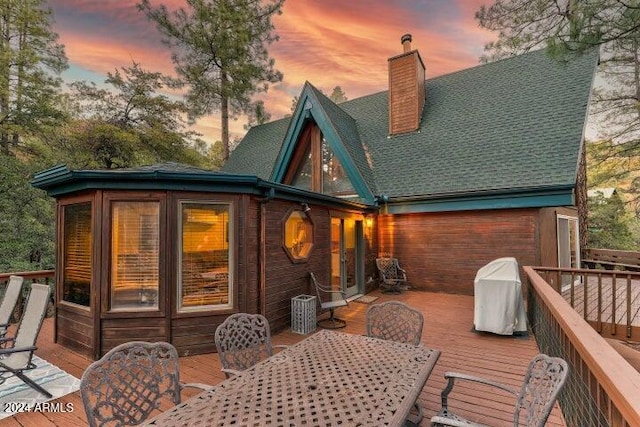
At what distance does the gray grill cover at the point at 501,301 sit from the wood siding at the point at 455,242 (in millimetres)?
2626

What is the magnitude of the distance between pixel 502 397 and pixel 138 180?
202 inches

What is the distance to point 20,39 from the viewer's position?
33.2 ft

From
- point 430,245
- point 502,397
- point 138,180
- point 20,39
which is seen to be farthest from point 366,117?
point 20,39

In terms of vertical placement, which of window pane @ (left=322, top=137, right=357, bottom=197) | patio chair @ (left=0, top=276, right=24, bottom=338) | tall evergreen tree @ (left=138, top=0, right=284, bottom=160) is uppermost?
tall evergreen tree @ (left=138, top=0, right=284, bottom=160)

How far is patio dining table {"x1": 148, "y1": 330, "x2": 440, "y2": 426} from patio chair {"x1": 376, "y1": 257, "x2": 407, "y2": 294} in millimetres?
5807

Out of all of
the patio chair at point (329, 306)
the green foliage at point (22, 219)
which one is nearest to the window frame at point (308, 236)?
the patio chair at point (329, 306)

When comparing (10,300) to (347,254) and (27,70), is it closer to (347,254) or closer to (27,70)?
(347,254)

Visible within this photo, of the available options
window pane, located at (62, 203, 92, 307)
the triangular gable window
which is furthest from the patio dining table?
the triangular gable window

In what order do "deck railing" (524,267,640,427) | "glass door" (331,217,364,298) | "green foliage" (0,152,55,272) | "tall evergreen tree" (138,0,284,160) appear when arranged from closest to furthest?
"deck railing" (524,267,640,427)
"glass door" (331,217,364,298)
"green foliage" (0,152,55,272)
"tall evergreen tree" (138,0,284,160)

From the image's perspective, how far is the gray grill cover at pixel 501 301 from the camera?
15.4 feet

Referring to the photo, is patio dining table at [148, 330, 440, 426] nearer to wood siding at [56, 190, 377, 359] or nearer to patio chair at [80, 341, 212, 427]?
patio chair at [80, 341, 212, 427]

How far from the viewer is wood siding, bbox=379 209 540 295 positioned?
706 cm

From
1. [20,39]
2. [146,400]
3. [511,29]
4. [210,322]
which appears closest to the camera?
[146,400]

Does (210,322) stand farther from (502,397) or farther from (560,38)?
(560,38)
